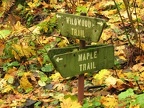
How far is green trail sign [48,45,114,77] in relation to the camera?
3258 millimetres

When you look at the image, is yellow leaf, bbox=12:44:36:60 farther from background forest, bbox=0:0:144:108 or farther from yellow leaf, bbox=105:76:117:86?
yellow leaf, bbox=105:76:117:86

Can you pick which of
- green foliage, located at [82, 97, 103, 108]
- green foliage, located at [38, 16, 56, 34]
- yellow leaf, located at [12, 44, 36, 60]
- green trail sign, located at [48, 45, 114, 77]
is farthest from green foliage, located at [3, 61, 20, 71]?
green trail sign, located at [48, 45, 114, 77]

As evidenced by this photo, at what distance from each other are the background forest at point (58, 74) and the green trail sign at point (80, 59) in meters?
0.32

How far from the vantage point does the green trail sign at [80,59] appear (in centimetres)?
326

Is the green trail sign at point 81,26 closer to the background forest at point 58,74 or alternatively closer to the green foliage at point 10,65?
the background forest at point 58,74

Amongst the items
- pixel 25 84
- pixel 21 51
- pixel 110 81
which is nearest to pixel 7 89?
pixel 25 84

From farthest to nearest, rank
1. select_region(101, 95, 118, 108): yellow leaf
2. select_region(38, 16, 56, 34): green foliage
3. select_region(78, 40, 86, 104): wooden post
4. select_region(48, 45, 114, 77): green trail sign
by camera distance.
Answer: select_region(38, 16, 56, 34): green foliage → select_region(101, 95, 118, 108): yellow leaf → select_region(78, 40, 86, 104): wooden post → select_region(48, 45, 114, 77): green trail sign

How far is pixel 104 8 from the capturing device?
6.89m

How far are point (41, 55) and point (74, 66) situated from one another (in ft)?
7.50

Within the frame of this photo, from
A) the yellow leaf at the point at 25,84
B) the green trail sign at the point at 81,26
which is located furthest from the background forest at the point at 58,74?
the green trail sign at the point at 81,26

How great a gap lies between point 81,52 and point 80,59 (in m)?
0.07

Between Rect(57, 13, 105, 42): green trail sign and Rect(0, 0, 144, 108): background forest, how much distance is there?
24.5 inches

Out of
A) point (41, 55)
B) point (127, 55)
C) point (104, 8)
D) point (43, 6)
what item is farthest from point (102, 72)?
point (43, 6)

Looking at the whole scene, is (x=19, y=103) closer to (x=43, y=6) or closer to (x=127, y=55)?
(x=127, y=55)
